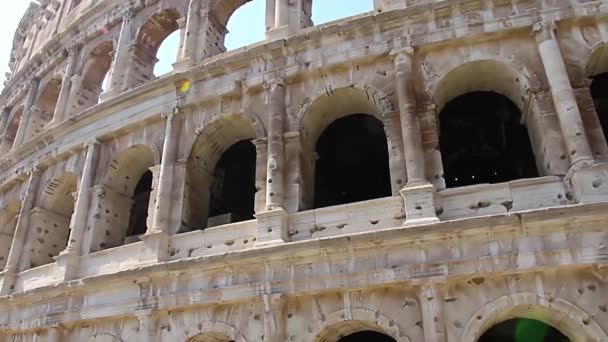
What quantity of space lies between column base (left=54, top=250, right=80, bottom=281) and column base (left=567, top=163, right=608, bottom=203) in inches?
332

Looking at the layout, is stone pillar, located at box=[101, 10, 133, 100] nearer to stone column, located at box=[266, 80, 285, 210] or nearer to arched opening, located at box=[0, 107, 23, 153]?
stone column, located at box=[266, 80, 285, 210]

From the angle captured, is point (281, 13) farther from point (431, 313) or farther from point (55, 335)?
point (55, 335)

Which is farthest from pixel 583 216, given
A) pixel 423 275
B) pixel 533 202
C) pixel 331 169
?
pixel 331 169

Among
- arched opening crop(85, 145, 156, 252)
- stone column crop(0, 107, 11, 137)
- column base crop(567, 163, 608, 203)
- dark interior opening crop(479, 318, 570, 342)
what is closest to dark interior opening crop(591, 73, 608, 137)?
column base crop(567, 163, 608, 203)

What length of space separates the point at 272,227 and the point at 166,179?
8.61 feet

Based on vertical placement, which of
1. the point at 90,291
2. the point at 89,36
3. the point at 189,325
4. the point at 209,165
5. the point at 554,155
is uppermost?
the point at 89,36

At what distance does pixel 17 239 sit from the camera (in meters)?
11.8

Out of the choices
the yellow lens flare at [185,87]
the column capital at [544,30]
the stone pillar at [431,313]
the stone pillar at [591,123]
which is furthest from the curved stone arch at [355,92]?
the stone pillar at [431,313]

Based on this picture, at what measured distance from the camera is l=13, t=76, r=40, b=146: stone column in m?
14.8

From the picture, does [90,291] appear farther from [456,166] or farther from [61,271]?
[456,166]

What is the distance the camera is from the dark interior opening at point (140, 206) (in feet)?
40.2

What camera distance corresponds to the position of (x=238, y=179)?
1186 cm

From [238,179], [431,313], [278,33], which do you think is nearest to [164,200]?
[238,179]

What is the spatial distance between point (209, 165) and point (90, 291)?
3.07 meters
